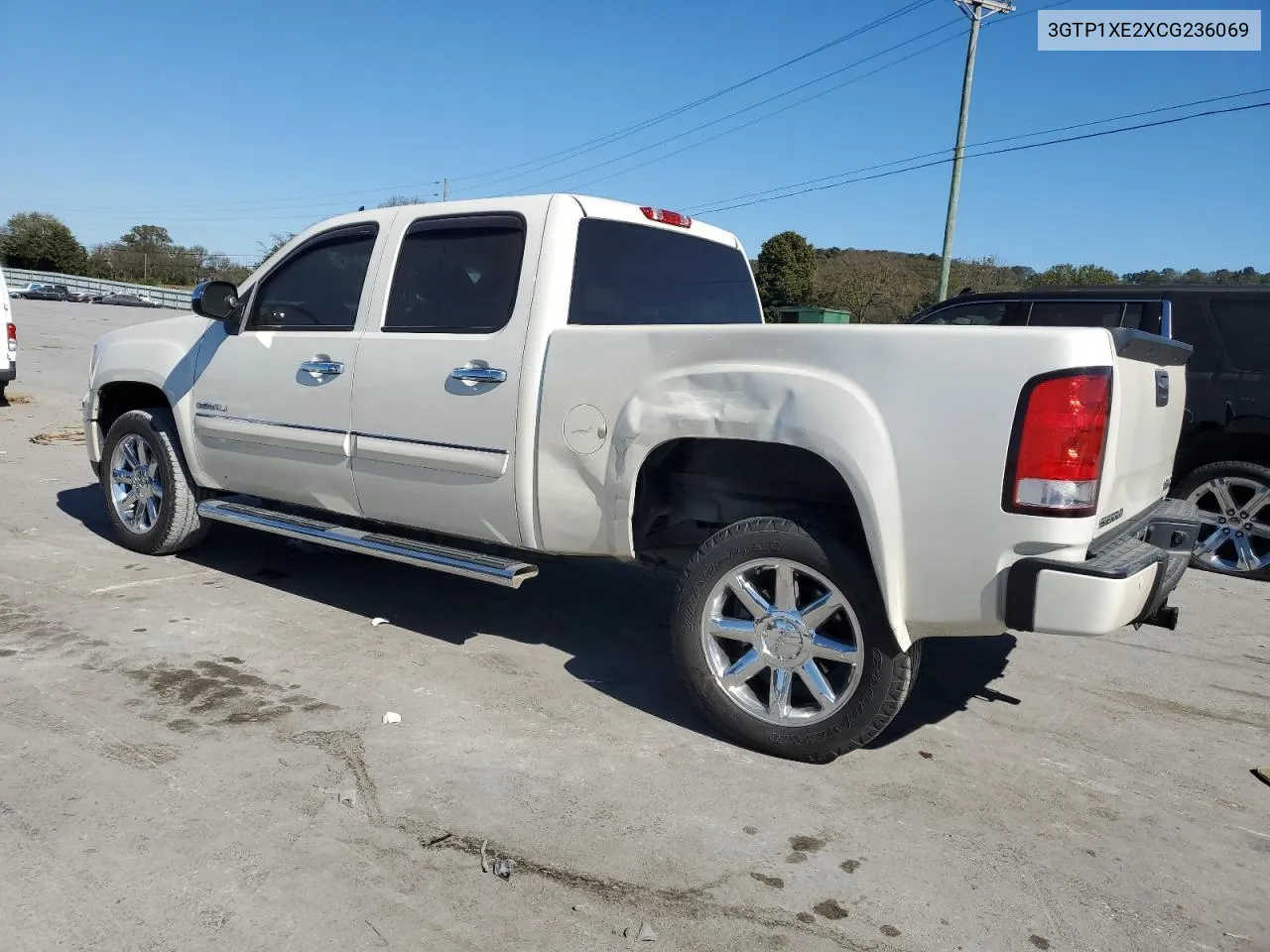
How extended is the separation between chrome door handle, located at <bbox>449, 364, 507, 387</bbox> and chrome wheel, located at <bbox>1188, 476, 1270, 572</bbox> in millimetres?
5052

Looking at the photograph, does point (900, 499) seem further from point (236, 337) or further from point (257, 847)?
point (236, 337)

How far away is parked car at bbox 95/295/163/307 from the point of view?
57.3 metres

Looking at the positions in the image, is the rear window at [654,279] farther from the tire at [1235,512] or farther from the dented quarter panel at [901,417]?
the tire at [1235,512]

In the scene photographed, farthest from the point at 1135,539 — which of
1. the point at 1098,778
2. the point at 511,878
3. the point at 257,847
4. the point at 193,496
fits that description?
the point at 193,496

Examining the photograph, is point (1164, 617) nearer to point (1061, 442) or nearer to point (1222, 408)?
point (1061, 442)

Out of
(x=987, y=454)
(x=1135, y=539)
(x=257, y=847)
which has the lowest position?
(x=257, y=847)

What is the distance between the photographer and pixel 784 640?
355 centimetres

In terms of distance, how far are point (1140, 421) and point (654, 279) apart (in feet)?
7.30

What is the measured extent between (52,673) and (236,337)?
79.7 inches

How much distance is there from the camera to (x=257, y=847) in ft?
9.32

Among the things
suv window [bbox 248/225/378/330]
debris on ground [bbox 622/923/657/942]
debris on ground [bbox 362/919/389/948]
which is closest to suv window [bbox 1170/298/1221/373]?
suv window [bbox 248/225/378/330]

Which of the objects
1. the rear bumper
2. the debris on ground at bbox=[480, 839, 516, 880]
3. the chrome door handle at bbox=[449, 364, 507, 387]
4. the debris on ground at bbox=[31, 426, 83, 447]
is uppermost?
the chrome door handle at bbox=[449, 364, 507, 387]

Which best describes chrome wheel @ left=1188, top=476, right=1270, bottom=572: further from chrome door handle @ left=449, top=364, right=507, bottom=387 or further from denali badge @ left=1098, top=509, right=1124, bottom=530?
chrome door handle @ left=449, top=364, right=507, bottom=387

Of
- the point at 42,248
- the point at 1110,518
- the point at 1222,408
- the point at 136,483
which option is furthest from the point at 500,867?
the point at 42,248
